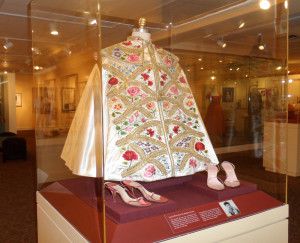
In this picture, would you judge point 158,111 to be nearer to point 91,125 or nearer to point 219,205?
point 91,125

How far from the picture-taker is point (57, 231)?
1.60m

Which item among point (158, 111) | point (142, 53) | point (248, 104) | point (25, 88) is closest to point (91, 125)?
point (158, 111)

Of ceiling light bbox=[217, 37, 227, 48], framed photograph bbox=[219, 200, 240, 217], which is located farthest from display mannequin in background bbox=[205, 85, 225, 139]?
framed photograph bbox=[219, 200, 240, 217]

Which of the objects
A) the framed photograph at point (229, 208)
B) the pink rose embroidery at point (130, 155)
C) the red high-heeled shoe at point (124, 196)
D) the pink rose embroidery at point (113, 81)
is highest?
the pink rose embroidery at point (113, 81)

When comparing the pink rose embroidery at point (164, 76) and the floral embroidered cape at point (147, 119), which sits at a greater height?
the pink rose embroidery at point (164, 76)

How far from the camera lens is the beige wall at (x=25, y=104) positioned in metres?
10.3

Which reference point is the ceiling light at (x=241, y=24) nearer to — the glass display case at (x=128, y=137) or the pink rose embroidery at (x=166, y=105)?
the glass display case at (x=128, y=137)

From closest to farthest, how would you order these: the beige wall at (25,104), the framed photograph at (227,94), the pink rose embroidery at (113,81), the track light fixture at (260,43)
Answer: the pink rose embroidery at (113,81), the framed photograph at (227,94), the track light fixture at (260,43), the beige wall at (25,104)

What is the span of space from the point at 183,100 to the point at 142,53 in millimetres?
329

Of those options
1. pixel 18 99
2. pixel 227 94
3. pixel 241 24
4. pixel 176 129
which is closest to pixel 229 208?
pixel 176 129

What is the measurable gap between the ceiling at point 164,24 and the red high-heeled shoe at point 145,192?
631mm

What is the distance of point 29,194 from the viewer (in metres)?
3.86

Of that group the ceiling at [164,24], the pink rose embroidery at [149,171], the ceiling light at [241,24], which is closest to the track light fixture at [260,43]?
the ceiling at [164,24]

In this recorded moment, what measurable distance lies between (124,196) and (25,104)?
999 cm
